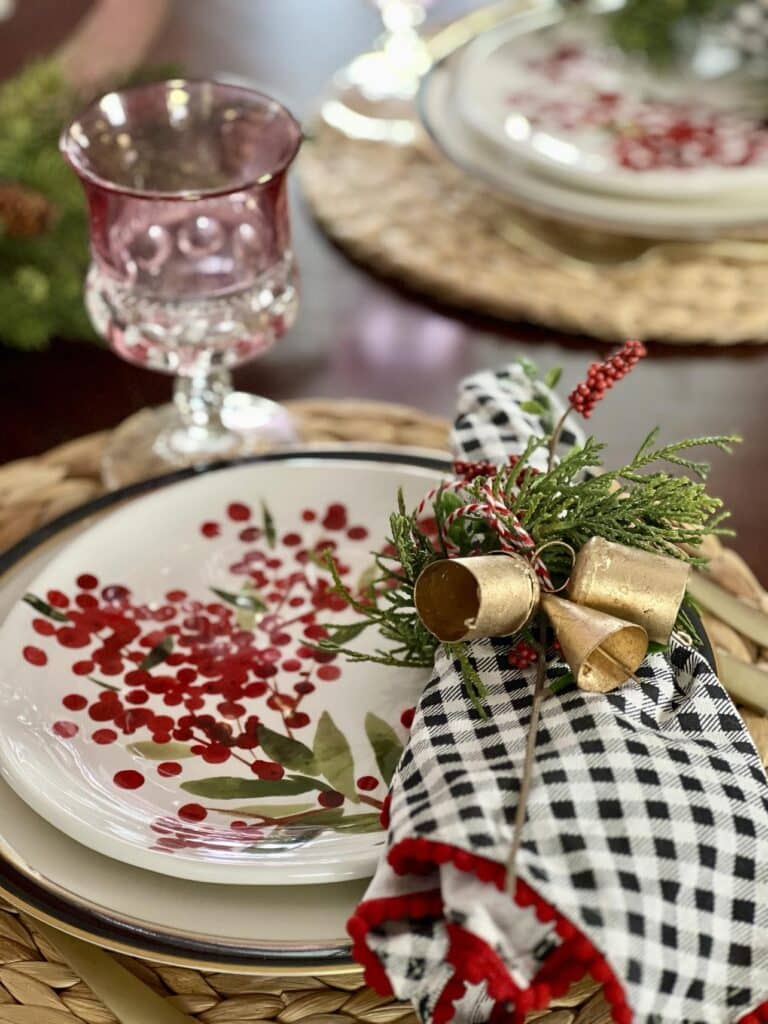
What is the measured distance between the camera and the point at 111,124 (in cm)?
73

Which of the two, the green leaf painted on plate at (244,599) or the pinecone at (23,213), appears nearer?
the green leaf painted on plate at (244,599)

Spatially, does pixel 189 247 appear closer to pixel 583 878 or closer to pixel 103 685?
pixel 103 685

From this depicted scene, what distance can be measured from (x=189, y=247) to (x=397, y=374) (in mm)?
172

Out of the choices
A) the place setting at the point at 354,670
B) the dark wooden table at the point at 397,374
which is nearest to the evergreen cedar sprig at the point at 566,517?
the place setting at the point at 354,670

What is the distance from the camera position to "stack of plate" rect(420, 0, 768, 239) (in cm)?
84

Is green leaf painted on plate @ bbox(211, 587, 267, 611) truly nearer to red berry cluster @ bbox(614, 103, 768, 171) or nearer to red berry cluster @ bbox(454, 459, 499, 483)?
red berry cluster @ bbox(454, 459, 499, 483)

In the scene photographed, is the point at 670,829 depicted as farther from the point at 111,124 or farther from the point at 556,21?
the point at 556,21

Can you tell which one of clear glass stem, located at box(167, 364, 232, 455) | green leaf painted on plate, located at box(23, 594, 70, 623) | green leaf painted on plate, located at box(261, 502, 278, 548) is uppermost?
green leaf painted on plate, located at box(23, 594, 70, 623)

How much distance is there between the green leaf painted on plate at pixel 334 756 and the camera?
0.52 meters

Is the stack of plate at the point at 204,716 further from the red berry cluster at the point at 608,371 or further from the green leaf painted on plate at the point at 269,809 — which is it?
the red berry cluster at the point at 608,371

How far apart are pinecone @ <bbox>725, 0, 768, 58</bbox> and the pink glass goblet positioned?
1.33 feet

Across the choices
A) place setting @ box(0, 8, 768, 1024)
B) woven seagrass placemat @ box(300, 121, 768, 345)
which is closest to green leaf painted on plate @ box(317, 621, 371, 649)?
place setting @ box(0, 8, 768, 1024)

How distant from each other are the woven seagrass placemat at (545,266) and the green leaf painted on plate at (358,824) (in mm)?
447

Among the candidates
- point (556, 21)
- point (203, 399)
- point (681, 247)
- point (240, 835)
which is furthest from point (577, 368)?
point (240, 835)
